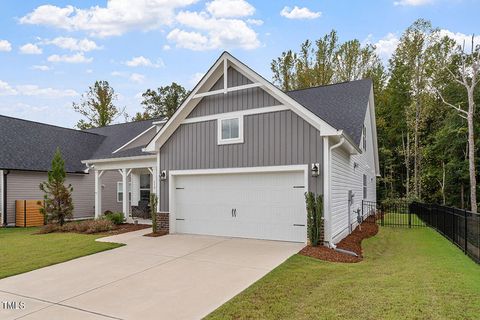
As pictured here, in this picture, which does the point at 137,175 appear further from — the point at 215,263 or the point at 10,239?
the point at 215,263

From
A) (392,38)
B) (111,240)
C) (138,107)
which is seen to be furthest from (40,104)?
(392,38)

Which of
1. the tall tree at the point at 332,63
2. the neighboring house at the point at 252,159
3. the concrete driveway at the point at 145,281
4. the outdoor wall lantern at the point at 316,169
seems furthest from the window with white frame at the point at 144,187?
the tall tree at the point at 332,63

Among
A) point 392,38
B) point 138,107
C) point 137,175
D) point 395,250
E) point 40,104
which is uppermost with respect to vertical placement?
point 392,38

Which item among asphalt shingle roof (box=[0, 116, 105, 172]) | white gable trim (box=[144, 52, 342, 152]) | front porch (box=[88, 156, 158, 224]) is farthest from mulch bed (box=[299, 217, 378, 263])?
asphalt shingle roof (box=[0, 116, 105, 172])

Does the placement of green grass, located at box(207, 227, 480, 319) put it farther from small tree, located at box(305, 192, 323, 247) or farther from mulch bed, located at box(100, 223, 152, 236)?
mulch bed, located at box(100, 223, 152, 236)

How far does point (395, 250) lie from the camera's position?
9523 millimetres

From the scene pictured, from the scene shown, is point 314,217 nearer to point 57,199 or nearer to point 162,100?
point 57,199

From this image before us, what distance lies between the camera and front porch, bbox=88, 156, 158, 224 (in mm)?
14375

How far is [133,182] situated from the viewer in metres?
18.3

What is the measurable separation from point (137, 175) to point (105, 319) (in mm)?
14216

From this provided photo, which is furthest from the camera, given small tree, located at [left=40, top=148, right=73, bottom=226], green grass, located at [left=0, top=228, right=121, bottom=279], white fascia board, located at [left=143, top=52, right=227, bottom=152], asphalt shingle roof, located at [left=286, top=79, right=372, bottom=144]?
small tree, located at [left=40, top=148, right=73, bottom=226]

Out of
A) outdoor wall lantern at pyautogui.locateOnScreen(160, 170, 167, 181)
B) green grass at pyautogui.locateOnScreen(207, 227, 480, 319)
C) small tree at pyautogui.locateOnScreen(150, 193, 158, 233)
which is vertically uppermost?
outdoor wall lantern at pyautogui.locateOnScreen(160, 170, 167, 181)

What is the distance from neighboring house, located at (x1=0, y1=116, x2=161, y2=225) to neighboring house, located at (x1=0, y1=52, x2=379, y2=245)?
187 inches

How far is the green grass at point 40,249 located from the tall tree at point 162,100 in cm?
2956
